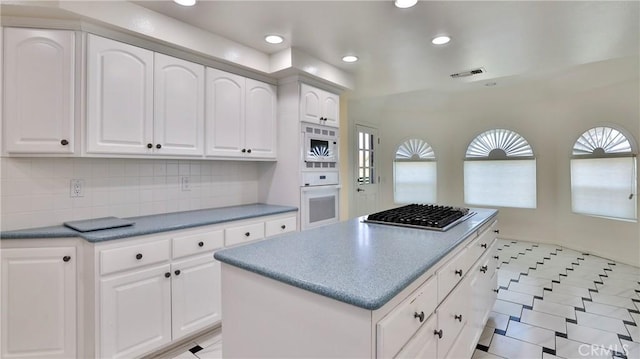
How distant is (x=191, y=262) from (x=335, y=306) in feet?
5.13

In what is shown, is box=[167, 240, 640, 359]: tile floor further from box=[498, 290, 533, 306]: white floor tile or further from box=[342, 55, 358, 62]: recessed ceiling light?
box=[342, 55, 358, 62]: recessed ceiling light

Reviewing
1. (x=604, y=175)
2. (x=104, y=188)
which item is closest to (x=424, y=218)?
(x=104, y=188)

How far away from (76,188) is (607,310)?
14.7 feet

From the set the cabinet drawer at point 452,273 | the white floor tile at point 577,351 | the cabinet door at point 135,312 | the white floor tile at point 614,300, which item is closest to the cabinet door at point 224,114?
the cabinet door at point 135,312

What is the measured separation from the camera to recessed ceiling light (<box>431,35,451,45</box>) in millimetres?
2538

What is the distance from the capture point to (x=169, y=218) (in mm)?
2387

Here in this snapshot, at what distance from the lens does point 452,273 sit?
148 centimetres

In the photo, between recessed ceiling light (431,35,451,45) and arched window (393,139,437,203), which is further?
arched window (393,139,437,203)

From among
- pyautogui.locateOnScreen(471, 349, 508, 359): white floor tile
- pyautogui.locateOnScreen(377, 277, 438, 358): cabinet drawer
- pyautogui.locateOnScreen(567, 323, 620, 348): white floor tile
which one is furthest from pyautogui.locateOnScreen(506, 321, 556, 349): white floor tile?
pyautogui.locateOnScreen(377, 277, 438, 358): cabinet drawer

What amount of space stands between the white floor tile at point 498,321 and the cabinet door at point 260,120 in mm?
2471

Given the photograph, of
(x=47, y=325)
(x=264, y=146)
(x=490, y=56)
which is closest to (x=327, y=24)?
(x=264, y=146)

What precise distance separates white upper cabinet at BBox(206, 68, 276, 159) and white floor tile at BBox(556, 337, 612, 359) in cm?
282

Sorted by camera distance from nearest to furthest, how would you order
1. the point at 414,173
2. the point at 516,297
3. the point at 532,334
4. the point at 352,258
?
the point at 352,258 < the point at 532,334 < the point at 516,297 < the point at 414,173

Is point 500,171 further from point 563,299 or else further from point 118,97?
point 118,97
